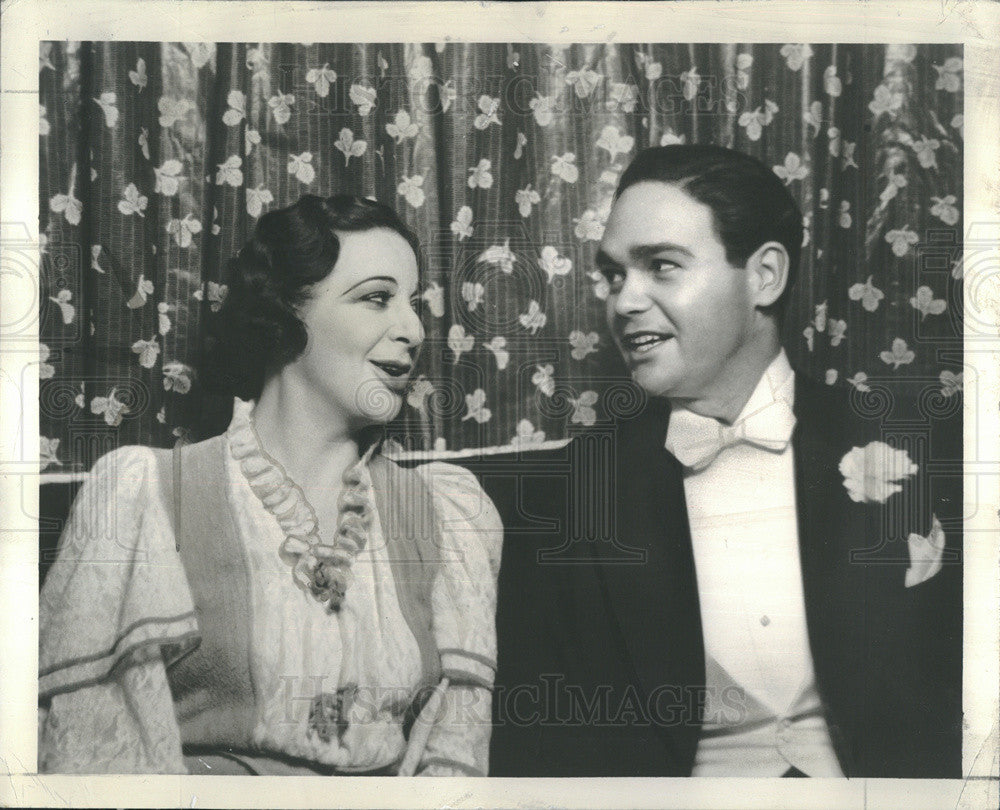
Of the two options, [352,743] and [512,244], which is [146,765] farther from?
[512,244]

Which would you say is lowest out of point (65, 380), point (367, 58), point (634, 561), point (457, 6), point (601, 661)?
point (601, 661)

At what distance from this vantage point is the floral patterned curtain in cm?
212

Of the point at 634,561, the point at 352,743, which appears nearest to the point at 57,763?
the point at 352,743

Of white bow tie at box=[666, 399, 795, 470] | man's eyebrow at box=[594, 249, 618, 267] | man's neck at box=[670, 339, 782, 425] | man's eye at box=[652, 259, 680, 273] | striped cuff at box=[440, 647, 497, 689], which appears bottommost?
striped cuff at box=[440, 647, 497, 689]

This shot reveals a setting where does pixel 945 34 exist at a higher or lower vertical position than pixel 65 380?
higher

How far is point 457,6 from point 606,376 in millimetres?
965

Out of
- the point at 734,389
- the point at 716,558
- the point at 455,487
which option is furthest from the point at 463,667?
the point at 734,389

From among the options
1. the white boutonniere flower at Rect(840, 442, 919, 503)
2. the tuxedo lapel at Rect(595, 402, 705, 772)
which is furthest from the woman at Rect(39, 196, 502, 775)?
the white boutonniere flower at Rect(840, 442, 919, 503)

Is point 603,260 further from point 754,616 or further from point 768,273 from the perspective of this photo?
point 754,616

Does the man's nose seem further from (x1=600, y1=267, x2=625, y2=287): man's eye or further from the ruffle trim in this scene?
the ruffle trim

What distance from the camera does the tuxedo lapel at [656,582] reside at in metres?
2.10

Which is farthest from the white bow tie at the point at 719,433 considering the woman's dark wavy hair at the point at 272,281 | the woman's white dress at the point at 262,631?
the woman's dark wavy hair at the point at 272,281

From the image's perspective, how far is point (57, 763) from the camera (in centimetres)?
213

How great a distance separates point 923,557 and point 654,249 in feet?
3.22
